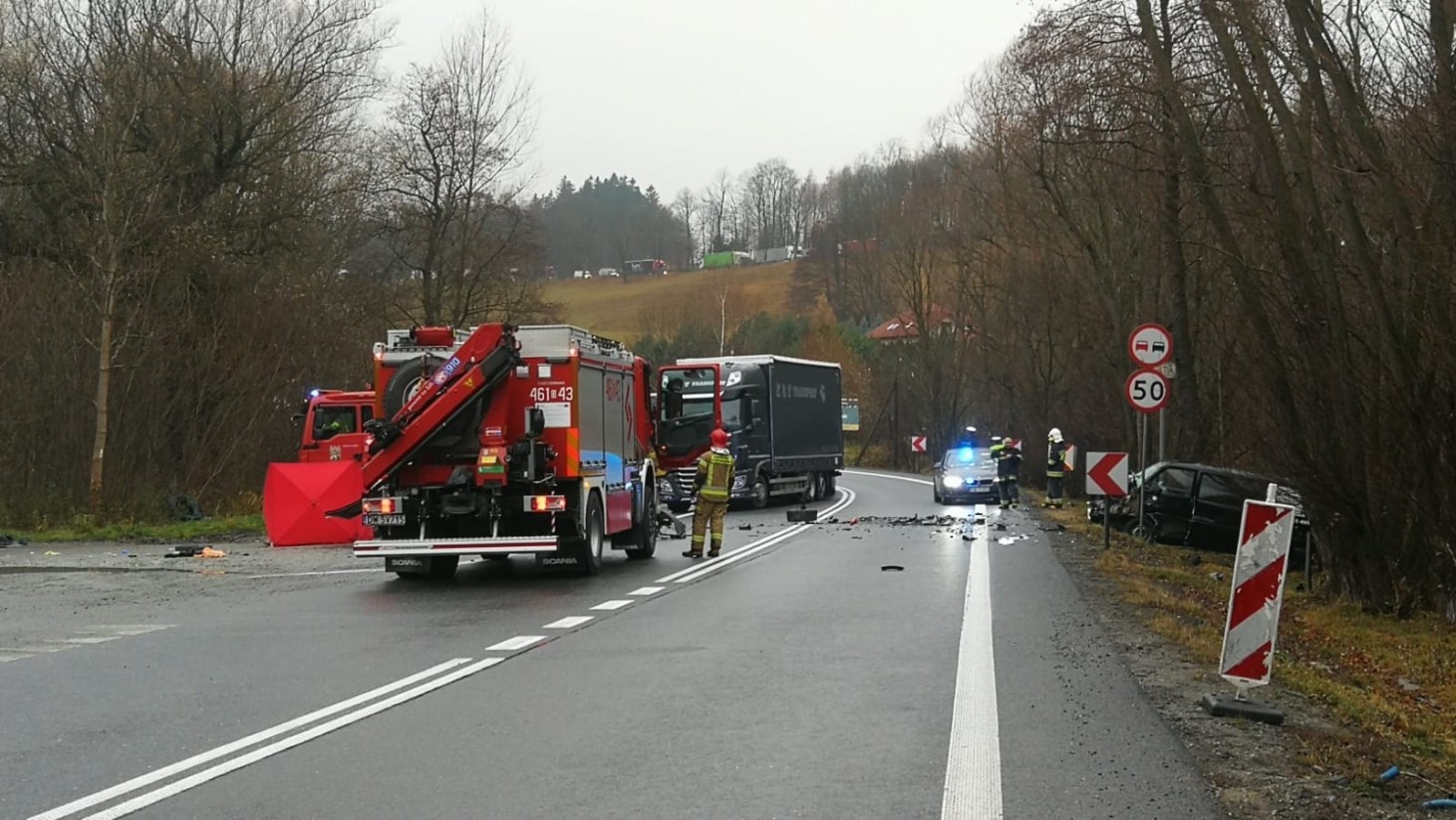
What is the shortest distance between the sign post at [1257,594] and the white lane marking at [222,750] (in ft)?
17.0

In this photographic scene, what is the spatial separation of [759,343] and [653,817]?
79899 mm

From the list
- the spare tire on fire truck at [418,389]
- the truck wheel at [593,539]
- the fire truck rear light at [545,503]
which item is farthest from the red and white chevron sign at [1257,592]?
the spare tire on fire truck at [418,389]

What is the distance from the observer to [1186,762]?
692cm

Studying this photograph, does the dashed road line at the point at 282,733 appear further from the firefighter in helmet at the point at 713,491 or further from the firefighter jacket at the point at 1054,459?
the firefighter jacket at the point at 1054,459

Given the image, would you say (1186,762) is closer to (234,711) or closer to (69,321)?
(234,711)

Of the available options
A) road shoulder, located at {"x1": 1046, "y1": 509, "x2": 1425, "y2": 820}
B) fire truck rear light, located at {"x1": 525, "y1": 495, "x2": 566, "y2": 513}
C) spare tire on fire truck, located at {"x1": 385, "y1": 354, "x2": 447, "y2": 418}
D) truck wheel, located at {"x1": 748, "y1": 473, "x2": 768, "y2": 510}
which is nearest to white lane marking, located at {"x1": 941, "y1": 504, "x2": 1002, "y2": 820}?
road shoulder, located at {"x1": 1046, "y1": 509, "x2": 1425, "y2": 820}

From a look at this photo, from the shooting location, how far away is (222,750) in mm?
7160

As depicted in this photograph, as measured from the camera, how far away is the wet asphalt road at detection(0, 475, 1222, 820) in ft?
20.6

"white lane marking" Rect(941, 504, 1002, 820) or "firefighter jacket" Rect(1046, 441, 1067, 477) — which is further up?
"firefighter jacket" Rect(1046, 441, 1067, 477)

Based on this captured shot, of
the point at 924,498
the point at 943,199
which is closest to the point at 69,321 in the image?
the point at 924,498

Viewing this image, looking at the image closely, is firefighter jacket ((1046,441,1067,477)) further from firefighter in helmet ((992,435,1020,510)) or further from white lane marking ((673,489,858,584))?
white lane marking ((673,489,858,584))

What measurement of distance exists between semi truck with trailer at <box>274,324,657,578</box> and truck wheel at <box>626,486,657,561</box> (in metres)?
2.19

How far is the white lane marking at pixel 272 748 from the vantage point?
6.06 m

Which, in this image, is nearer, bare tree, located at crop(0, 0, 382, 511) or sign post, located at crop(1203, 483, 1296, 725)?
sign post, located at crop(1203, 483, 1296, 725)
